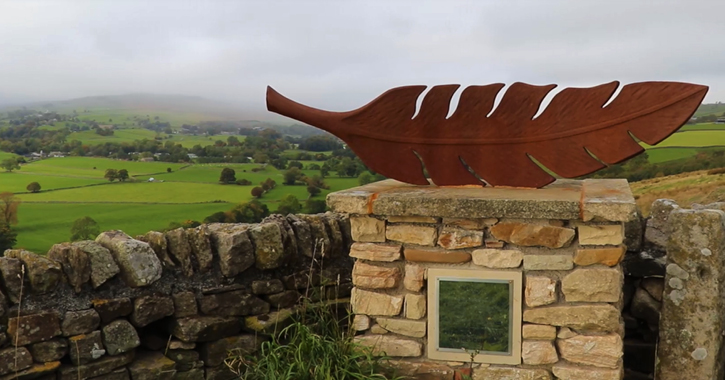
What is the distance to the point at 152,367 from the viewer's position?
11.4ft

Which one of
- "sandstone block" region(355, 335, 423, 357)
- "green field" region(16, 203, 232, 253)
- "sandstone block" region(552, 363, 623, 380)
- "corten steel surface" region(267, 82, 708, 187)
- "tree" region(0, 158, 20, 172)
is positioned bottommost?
"sandstone block" region(552, 363, 623, 380)

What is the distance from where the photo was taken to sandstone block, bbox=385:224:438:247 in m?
3.33

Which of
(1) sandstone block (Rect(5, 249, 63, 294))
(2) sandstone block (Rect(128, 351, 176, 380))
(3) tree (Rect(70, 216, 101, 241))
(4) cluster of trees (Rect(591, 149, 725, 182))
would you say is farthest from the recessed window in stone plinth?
(4) cluster of trees (Rect(591, 149, 725, 182))

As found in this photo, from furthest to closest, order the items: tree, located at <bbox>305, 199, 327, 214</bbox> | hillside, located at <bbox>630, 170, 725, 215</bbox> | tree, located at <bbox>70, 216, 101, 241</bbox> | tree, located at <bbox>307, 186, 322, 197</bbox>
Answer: tree, located at <bbox>307, 186, 322, 197</bbox> → hillside, located at <bbox>630, 170, 725, 215</bbox> → tree, located at <bbox>305, 199, 327, 214</bbox> → tree, located at <bbox>70, 216, 101, 241</bbox>

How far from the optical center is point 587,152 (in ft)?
11.3

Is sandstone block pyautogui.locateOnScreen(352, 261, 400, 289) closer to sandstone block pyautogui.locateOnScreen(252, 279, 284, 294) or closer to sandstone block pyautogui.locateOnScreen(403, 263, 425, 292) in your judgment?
sandstone block pyautogui.locateOnScreen(403, 263, 425, 292)

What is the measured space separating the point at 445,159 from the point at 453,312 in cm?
104

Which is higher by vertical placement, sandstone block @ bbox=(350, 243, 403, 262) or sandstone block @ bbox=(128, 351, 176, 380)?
sandstone block @ bbox=(350, 243, 403, 262)

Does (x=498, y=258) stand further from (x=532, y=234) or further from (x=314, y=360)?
(x=314, y=360)

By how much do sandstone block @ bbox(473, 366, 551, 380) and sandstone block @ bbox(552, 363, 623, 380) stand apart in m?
0.08

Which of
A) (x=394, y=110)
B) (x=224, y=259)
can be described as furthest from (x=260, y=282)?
(x=394, y=110)

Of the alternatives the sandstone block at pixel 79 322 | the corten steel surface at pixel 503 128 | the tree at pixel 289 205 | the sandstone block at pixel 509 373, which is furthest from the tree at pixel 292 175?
the sandstone block at pixel 509 373

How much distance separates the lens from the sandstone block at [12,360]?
3.01 m

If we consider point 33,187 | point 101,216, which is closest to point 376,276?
point 101,216
